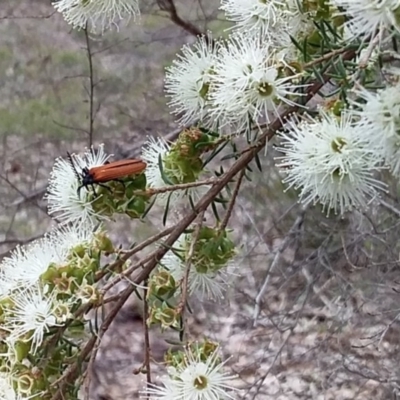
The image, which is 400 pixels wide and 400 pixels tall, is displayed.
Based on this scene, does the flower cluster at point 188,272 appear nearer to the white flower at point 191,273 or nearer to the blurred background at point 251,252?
the white flower at point 191,273

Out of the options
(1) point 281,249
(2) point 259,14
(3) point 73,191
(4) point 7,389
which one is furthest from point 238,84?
(1) point 281,249

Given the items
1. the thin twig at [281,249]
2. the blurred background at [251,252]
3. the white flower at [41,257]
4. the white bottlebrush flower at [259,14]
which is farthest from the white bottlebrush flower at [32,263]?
the thin twig at [281,249]

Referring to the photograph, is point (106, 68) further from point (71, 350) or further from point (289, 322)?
point (71, 350)

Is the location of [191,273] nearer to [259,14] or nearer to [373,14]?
[259,14]

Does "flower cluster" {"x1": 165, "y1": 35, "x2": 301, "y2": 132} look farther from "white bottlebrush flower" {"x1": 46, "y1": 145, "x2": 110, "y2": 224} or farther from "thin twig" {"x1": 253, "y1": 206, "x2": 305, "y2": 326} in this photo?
"thin twig" {"x1": 253, "y1": 206, "x2": 305, "y2": 326}

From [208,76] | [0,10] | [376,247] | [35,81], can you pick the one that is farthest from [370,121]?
[0,10]

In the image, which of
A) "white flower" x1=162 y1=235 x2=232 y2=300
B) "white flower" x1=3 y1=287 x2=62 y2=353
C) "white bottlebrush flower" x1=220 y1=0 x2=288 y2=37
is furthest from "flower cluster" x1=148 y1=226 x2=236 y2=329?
"white bottlebrush flower" x1=220 y1=0 x2=288 y2=37
